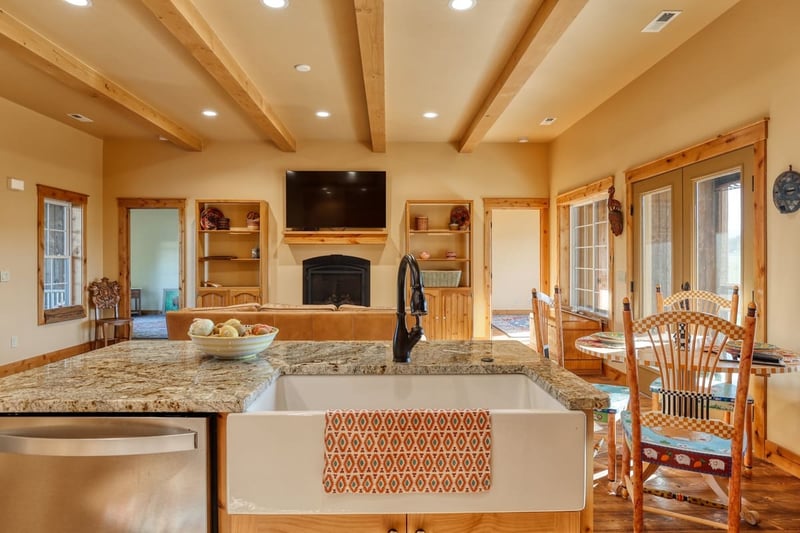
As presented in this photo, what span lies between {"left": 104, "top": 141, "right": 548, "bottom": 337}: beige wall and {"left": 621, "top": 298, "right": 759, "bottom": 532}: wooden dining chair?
4698 mm

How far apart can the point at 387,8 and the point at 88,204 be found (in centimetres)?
532

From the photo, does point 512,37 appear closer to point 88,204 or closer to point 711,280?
point 711,280

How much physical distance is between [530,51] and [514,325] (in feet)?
20.8

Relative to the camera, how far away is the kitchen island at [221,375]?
3.38ft

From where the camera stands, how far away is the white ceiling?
316 cm

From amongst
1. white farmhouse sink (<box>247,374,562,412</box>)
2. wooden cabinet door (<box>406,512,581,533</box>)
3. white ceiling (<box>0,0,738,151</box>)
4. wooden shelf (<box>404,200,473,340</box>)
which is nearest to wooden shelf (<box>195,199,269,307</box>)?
white ceiling (<box>0,0,738,151</box>)

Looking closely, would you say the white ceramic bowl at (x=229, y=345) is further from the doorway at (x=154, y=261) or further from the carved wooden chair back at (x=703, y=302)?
the doorway at (x=154, y=261)

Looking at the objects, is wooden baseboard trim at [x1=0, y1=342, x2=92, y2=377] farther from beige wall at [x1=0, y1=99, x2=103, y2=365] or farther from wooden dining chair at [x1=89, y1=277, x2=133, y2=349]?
wooden dining chair at [x1=89, y1=277, x2=133, y2=349]

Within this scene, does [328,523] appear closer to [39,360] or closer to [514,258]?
[39,360]

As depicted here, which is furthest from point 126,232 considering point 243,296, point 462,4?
point 462,4

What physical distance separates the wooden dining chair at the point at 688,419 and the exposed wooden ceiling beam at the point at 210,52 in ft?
10.2

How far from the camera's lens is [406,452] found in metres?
1.00

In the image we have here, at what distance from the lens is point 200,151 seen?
6582 millimetres

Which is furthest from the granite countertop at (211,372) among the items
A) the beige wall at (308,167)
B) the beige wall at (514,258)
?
the beige wall at (514,258)
